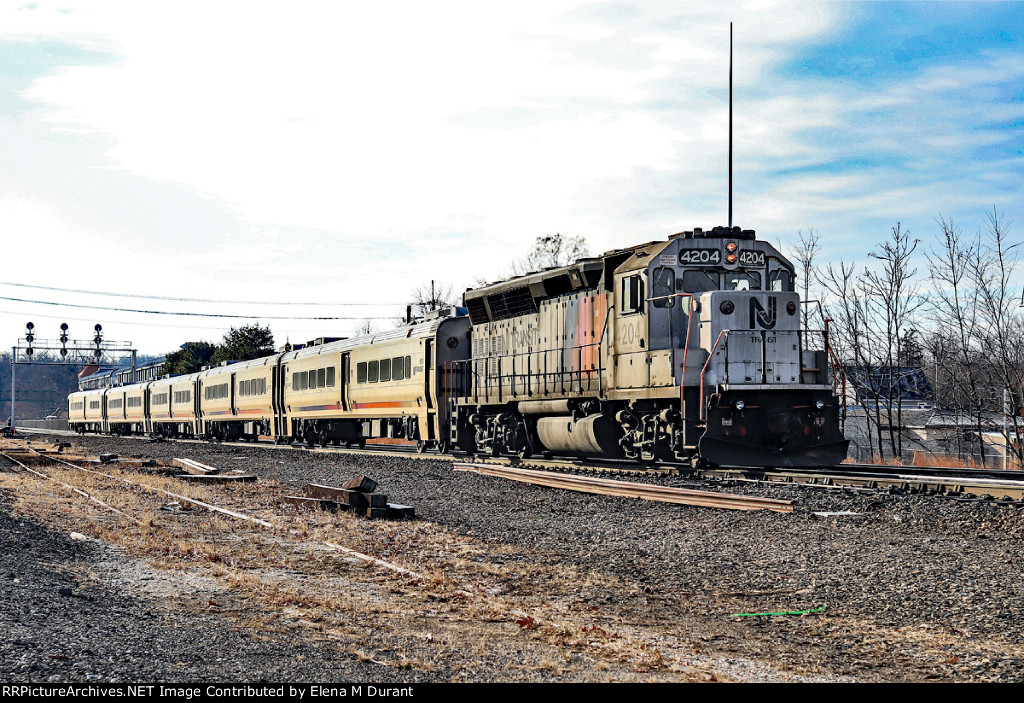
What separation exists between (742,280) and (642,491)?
431cm

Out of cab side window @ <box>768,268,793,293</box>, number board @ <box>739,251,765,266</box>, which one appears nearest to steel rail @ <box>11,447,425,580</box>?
number board @ <box>739,251,765,266</box>

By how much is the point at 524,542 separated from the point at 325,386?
823 inches

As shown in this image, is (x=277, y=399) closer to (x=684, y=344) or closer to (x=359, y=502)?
(x=684, y=344)

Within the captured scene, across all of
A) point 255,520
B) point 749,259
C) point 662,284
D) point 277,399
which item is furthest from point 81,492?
point 277,399

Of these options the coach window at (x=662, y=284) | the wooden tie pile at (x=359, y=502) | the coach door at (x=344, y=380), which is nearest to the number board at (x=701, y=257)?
the coach window at (x=662, y=284)

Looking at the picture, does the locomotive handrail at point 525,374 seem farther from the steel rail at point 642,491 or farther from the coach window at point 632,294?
the steel rail at point 642,491

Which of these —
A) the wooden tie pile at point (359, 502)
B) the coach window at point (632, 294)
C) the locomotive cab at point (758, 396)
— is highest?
the coach window at point (632, 294)

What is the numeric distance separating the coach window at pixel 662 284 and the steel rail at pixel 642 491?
10.1 ft

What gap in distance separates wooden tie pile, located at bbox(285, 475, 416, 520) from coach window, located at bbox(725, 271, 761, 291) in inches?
247

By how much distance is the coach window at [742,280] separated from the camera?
1479cm

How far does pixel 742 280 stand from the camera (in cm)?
1484

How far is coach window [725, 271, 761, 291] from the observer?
14789 mm

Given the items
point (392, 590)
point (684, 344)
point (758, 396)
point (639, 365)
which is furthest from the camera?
point (639, 365)
